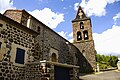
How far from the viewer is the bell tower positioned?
2445cm

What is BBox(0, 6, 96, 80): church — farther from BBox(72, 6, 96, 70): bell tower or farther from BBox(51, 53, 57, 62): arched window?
BBox(72, 6, 96, 70): bell tower

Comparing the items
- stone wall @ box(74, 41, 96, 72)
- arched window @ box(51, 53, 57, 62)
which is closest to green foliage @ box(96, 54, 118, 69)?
stone wall @ box(74, 41, 96, 72)

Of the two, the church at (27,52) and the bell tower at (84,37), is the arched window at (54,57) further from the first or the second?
the bell tower at (84,37)

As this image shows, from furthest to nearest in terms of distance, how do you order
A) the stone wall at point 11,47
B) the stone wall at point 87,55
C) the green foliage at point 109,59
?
the green foliage at point 109,59 < the stone wall at point 87,55 < the stone wall at point 11,47

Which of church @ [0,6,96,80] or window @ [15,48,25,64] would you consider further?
window @ [15,48,25,64]

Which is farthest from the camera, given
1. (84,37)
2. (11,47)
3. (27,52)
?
(84,37)

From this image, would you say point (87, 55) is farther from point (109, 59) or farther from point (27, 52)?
point (109, 59)

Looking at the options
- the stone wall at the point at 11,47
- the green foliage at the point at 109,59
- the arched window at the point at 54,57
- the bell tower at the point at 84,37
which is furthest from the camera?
the green foliage at the point at 109,59

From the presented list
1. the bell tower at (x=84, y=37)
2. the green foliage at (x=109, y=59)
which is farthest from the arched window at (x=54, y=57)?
the green foliage at (x=109, y=59)

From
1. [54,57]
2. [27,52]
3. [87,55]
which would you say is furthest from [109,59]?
[27,52]

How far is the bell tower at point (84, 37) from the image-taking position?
2445 centimetres

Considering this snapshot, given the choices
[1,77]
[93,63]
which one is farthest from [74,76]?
[93,63]

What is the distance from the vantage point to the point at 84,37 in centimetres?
2570

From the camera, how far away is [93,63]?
2386 cm
